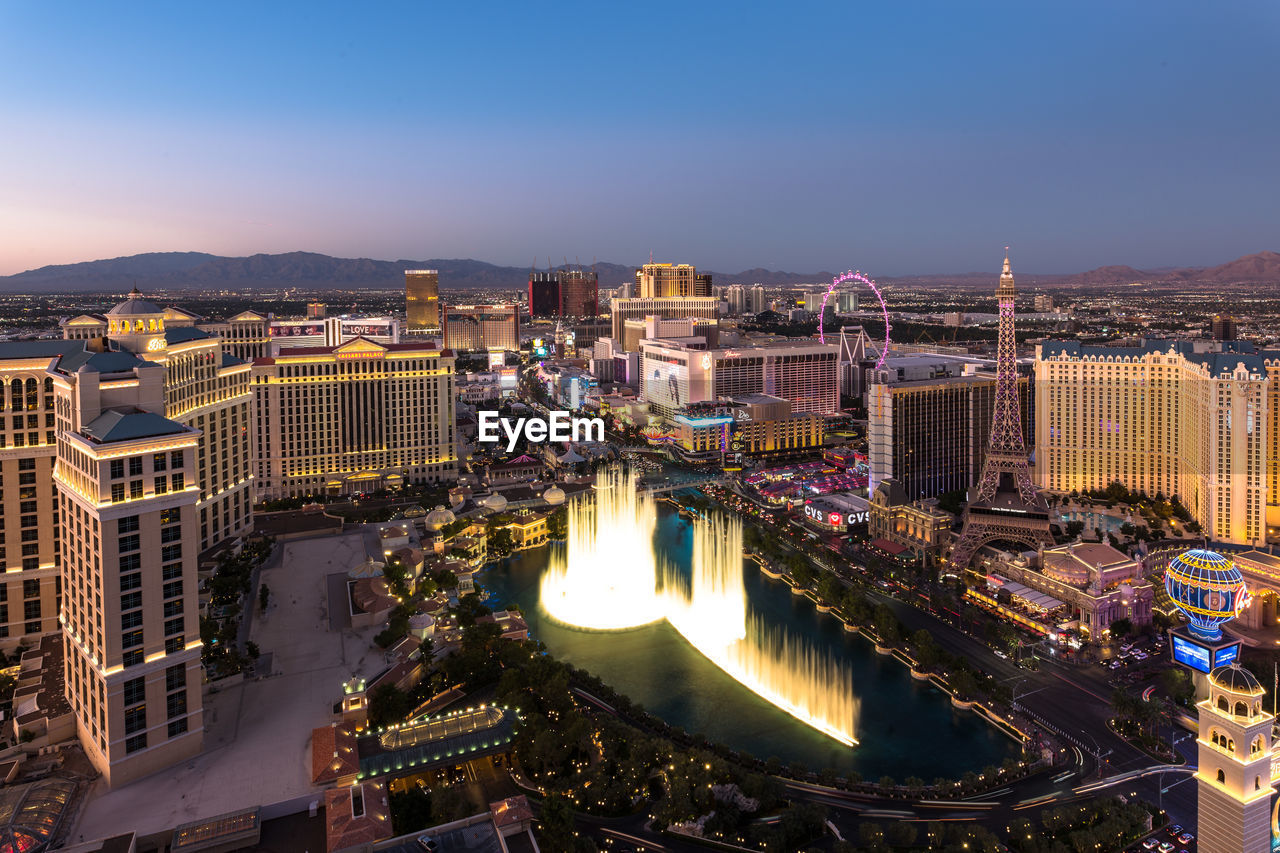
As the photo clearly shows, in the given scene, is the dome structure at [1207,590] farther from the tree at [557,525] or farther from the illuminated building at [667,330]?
the illuminated building at [667,330]

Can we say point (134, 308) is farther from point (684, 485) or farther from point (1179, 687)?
point (1179, 687)

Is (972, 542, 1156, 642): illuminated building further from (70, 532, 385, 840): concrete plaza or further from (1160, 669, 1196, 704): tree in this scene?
(70, 532, 385, 840): concrete plaza

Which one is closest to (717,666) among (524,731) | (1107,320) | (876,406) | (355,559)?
(524,731)

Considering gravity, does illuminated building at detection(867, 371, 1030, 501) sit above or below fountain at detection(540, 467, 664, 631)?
above

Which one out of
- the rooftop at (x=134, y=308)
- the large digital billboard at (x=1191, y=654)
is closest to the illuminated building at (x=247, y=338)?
the rooftop at (x=134, y=308)

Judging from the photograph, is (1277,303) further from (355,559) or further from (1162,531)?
(355,559)

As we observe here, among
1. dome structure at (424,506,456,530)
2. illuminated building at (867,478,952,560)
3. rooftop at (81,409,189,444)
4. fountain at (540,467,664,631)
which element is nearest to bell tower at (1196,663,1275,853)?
fountain at (540,467,664,631)
